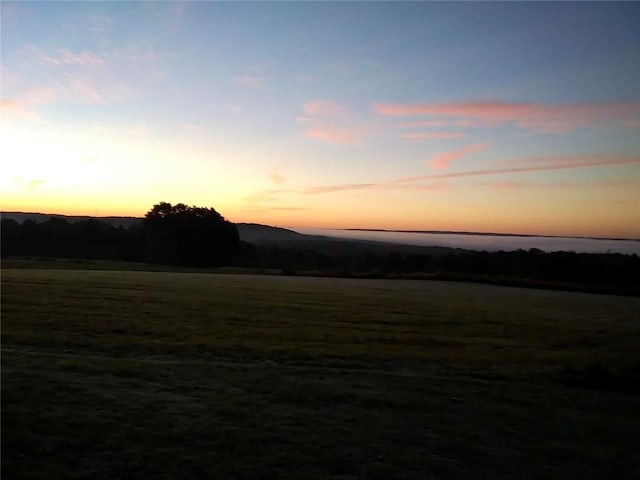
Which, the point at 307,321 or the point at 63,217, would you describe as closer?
the point at 307,321

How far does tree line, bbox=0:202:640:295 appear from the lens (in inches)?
1497

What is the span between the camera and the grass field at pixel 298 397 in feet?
19.0

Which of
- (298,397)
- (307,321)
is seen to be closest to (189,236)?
(307,321)

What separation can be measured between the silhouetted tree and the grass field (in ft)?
77.6

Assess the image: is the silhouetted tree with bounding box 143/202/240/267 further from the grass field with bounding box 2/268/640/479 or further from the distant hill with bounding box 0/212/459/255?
the grass field with bounding box 2/268/640/479

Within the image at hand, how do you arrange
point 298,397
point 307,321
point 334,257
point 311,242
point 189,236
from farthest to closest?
point 311,242 → point 334,257 → point 189,236 → point 307,321 → point 298,397

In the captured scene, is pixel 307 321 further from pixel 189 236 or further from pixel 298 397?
pixel 189 236

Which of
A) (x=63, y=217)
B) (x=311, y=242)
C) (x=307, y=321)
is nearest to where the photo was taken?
(x=307, y=321)

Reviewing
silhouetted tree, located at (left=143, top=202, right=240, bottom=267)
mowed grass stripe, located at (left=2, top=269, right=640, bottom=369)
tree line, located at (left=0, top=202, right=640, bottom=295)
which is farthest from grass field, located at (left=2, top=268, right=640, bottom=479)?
silhouetted tree, located at (left=143, top=202, right=240, bottom=267)

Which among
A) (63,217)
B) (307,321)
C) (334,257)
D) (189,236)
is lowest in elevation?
(307,321)

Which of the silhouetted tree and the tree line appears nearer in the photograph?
the tree line

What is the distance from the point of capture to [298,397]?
8297 millimetres

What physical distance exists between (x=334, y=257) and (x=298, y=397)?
45087 mm

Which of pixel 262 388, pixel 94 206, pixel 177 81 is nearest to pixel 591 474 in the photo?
pixel 262 388
